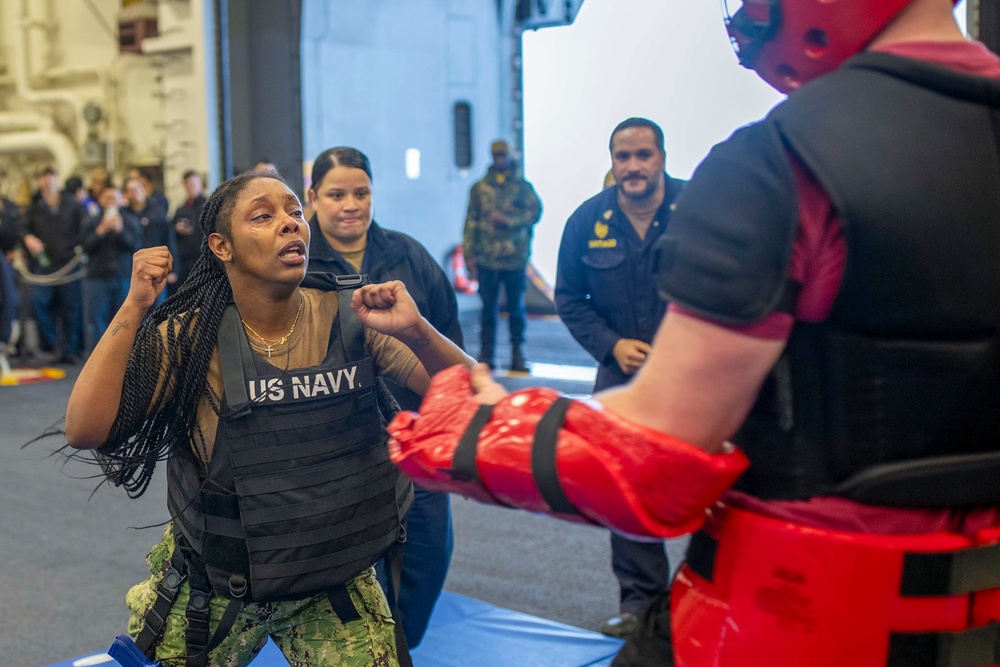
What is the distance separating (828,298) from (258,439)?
1245 mm

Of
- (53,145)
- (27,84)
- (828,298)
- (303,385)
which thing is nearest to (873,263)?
(828,298)

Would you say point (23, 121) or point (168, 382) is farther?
point (23, 121)

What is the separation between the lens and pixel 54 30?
43.0 feet

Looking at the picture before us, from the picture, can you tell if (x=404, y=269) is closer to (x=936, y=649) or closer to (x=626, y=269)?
(x=626, y=269)

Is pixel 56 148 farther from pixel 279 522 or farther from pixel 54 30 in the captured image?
pixel 279 522

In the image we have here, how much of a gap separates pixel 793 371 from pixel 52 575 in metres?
3.69

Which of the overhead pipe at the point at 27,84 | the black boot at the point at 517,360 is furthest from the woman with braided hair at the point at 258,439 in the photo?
the overhead pipe at the point at 27,84

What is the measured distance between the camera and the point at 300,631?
1997 mm

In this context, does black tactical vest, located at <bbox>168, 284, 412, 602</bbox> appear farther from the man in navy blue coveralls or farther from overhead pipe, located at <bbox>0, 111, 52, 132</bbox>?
overhead pipe, located at <bbox>0, 111, 52, 132</bbox>

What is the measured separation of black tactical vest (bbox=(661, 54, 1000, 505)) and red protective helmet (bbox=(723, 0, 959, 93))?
73mm

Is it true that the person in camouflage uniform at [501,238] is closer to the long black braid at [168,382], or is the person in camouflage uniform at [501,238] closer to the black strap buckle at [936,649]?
the long black braid at [168,382]

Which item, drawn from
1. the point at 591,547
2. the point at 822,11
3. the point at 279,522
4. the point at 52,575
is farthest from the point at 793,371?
the point at 52,575

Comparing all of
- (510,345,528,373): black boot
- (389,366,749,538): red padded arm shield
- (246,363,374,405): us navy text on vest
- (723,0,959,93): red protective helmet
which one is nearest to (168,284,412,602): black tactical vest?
(246,363,374,405): us navy text on vest

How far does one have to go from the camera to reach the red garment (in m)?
1.08
